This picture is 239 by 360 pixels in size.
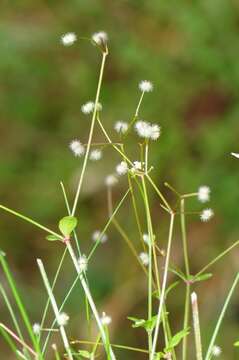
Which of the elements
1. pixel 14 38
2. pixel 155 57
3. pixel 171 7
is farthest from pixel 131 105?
pixel 14 38

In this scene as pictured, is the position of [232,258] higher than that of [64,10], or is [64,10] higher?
[64,10]

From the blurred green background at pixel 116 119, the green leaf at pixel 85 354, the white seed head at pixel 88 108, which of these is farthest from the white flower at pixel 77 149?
the blurred green background at pixel 116 119

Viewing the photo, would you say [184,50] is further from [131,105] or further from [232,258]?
[232,258]

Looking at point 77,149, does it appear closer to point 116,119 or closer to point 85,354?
point 85,354

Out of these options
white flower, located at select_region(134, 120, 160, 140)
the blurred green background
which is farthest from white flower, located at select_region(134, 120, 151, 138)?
the blurred green background

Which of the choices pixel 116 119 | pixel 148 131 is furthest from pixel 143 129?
pixel 116 119

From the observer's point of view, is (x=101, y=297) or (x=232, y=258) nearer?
(x=232, y=258)

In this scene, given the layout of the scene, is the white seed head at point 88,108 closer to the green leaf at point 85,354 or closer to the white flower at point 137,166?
the white flower at point 137,166

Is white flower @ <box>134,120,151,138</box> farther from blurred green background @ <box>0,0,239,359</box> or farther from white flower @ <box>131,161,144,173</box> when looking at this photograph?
blurred green background @ <box>0,0,239,359</box>
